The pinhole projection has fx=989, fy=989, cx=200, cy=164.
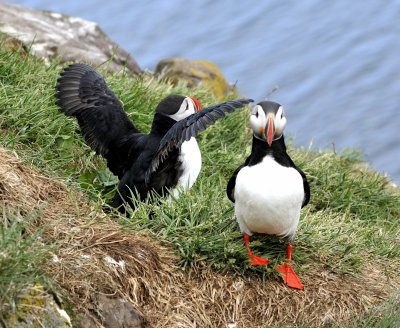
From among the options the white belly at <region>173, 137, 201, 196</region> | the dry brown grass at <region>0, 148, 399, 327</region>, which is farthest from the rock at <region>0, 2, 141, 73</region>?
the dry brown grass at <region>0, 148, 399, 327</region>

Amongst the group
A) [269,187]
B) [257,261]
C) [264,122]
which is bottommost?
[257,261]

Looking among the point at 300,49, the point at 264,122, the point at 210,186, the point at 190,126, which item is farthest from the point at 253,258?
the point at 300,49

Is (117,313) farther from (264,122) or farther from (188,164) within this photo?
(188,164)

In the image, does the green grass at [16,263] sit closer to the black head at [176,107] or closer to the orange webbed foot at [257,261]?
the orange webbed foot at [257,261]

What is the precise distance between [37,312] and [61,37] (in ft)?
18.4

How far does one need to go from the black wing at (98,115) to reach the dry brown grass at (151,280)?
0.99 m

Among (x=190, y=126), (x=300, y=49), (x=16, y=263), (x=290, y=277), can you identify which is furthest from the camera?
(x=300, y=49)

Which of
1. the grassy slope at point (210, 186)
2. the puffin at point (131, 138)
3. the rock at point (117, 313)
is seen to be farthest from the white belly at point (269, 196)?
the rock at point (117, 313)

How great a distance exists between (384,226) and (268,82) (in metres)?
7.32

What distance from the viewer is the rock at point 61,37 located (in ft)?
28.5

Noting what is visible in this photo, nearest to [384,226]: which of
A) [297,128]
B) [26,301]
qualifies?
[26,301]

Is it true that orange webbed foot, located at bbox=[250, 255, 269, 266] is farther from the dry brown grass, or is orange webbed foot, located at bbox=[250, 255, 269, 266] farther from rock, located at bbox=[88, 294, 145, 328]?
rock, located at bbox=[88, 294, 145, 328]

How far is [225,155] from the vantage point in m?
7.29

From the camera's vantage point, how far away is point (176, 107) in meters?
6.44
